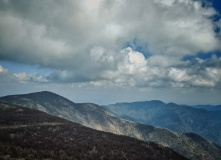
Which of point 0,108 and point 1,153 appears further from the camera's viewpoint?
point 0,108

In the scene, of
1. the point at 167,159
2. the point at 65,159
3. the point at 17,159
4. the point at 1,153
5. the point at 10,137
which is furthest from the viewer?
the point at 167,159

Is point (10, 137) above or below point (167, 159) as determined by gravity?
above

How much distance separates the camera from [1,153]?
1222 inches

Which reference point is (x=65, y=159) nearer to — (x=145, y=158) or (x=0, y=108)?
(x=145, y=158)

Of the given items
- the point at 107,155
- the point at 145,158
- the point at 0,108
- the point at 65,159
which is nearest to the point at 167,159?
the point at 145,158

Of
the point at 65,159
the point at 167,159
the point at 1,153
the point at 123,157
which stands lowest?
the point at 167,159

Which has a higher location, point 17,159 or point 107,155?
point 17,159

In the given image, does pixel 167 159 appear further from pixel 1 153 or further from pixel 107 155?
pixel 1 153

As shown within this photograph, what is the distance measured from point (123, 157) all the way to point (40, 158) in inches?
1001

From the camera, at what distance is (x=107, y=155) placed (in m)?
49.6

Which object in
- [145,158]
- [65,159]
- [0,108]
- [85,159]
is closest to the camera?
[65,159]

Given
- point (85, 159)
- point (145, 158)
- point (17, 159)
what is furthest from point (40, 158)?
point (145, 158)

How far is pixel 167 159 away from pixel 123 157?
26027 mm

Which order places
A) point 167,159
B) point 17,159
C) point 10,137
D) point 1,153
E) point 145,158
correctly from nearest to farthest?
point 17,159 < point 1,153 < point 10,137 < point 145,158 < point 167,159
